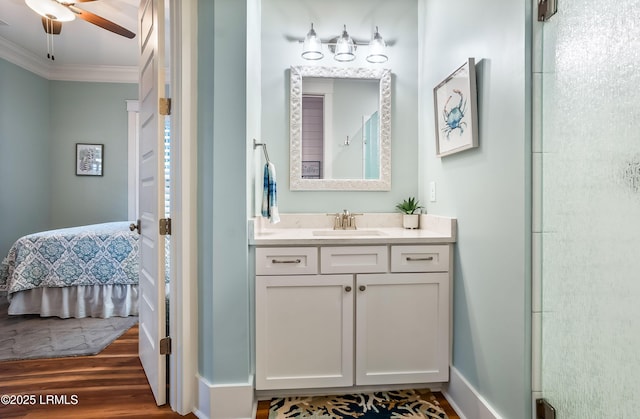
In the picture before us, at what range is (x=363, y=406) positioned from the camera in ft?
5.83

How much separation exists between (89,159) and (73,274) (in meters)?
2.21

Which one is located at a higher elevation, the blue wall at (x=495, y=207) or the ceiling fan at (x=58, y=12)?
the ceiling fan at (x=58, y=12)

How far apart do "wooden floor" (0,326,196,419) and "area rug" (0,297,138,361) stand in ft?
0.31

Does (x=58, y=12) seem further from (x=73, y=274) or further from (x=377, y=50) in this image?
(x=377, y=50)

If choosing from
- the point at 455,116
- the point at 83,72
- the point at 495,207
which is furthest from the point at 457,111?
the point at 83,72

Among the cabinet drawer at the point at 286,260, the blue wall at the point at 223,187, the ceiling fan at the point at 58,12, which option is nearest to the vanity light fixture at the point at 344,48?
the blue wall at the point at 223,187

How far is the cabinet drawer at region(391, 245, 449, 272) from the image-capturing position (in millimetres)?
1837

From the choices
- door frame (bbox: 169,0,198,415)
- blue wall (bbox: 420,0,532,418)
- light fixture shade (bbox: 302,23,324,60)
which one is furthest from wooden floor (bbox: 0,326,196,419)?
light fixture shade (bbox: 302,23,324,60)

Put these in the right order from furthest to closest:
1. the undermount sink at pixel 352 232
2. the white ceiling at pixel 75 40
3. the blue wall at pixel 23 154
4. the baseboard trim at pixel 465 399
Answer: the blue wall at pixel 23 154, the white ceiling at pixel 75 40, the undermount sink at pixel 352 232, the baseboard trim at pixel 465 399

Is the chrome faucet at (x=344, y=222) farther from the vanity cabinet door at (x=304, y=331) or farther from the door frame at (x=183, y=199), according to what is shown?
the door frame at (x=183, y=199)

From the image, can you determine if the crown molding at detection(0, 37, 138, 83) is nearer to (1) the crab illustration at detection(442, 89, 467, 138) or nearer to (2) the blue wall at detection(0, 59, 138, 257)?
(2) the blue wall at detection(0, 59, 138, 257)

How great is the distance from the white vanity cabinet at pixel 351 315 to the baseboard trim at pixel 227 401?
13cm

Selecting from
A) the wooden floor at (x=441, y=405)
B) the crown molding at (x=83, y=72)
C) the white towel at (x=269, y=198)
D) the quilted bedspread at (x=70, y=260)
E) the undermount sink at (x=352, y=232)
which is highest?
the crown molding at (x=83, y=72)

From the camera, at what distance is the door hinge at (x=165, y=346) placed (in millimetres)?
1722
